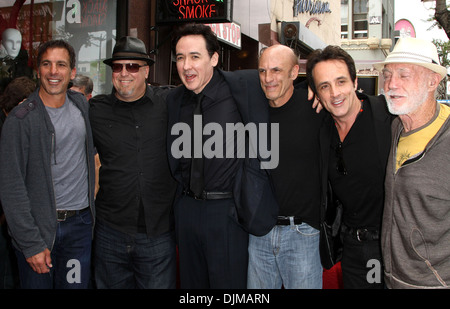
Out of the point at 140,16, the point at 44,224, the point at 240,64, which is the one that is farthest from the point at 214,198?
the point at 240,64

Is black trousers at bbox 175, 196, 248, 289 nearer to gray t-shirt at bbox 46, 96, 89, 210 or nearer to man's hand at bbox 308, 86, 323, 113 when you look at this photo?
gray t-shirt at bbox 46, 96, 89, 210

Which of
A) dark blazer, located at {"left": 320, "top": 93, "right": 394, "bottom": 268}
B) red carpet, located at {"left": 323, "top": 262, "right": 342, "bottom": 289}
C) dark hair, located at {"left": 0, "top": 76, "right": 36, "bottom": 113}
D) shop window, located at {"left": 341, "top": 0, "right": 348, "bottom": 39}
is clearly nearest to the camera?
dark blazer, located at {"left": 320, "top": 93, "right": 394, "bottom": 268}

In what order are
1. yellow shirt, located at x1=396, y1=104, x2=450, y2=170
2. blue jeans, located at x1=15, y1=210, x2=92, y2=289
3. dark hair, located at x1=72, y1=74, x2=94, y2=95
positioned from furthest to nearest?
dark hair, located at x1=72, y1=74, x2=94, y2=95, blue jeans, located at x1=15, y1=210, x2=92, y2=289, yellow shirt, located at x1=396, y1=104, x2=450, y2=170

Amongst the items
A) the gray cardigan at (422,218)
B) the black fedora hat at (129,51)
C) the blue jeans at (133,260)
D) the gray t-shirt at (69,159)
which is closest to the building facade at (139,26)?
the black fedora hat at (129,51)

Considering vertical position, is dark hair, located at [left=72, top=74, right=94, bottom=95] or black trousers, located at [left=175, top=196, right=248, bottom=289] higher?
dark hair, located at [left=72, top=74, right=94, bottom=95]

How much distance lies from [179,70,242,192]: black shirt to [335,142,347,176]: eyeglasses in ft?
2.43

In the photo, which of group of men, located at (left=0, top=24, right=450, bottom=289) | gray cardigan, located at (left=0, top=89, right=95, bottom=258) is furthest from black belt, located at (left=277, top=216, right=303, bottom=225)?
gray cardigan, located at (left=0, top=89, right=95, bottom=258)

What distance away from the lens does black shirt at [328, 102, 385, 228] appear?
9.47 ft

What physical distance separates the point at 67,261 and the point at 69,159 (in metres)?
0.84

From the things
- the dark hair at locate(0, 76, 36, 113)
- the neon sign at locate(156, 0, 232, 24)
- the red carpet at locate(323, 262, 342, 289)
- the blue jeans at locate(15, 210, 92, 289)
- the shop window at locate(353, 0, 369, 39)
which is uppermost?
the shop window at locate(353, 0, 369, 39)

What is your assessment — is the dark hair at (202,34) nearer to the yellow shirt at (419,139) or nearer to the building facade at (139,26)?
the yellow shirt at (419,139)

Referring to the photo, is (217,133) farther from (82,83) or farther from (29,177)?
(82,83)

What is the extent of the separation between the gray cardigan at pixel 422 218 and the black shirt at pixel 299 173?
64cm
